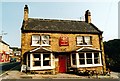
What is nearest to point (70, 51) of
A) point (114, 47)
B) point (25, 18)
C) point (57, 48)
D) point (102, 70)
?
point (57, 48)

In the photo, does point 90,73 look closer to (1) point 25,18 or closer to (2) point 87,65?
(2) point 87,65

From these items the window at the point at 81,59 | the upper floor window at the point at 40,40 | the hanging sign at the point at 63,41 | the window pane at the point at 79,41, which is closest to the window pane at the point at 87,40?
the window pane at the point at 79,41

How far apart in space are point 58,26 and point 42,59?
20.7ft

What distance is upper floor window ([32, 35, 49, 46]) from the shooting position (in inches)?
950

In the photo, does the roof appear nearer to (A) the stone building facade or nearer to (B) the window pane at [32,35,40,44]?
(A) the stone building facade

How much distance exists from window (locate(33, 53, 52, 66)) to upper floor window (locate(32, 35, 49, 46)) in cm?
171

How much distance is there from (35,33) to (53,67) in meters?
5.33

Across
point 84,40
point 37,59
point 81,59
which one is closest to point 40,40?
point 37,59

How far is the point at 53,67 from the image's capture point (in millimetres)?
23234

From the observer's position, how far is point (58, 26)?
87.5ft

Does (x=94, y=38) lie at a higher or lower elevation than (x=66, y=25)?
lower

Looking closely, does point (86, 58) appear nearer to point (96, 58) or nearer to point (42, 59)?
point (96, 58)

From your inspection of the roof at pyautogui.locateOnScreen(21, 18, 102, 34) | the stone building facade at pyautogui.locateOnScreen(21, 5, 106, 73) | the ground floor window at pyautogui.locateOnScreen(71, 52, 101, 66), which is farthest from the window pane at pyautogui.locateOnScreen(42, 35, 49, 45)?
the ground floor window at pyautogui.locateOnScreen(71, 52, 101, 66)

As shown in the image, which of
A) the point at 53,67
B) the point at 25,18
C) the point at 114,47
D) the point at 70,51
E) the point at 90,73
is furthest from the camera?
the point at 114,47
